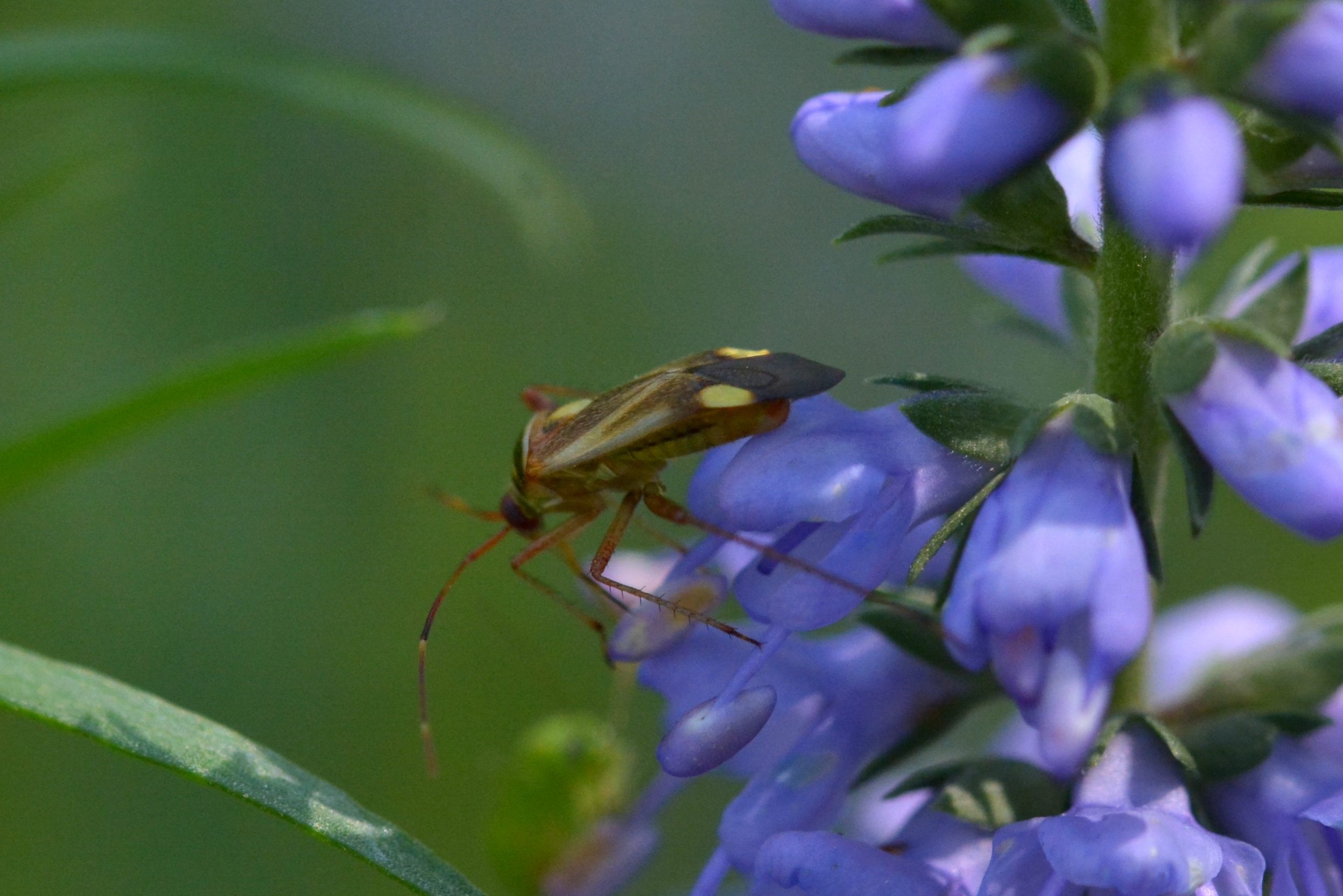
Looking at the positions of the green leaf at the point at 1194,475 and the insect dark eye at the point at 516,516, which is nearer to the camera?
the green leaf at the point at 1194,475

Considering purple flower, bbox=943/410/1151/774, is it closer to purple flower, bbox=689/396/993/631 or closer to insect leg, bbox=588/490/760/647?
purple flower, bbox=689/396/993/631

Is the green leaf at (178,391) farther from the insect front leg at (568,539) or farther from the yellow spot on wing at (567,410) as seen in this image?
the insect front leg at (568,539)

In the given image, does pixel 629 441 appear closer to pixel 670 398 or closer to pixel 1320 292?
pixel 670 398

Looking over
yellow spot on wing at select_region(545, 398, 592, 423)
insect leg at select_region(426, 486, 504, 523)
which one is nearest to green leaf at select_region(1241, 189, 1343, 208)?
yellow spot on wing at select_region(545, 398, 592, 423)

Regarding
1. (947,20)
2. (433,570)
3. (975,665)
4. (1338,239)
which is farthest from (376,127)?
(1338,239)

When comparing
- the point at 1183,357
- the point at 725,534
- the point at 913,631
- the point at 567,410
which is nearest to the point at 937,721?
the point at 913,631

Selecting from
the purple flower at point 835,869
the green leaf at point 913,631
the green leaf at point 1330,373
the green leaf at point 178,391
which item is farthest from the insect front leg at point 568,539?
the green leaf at point 1330,373
